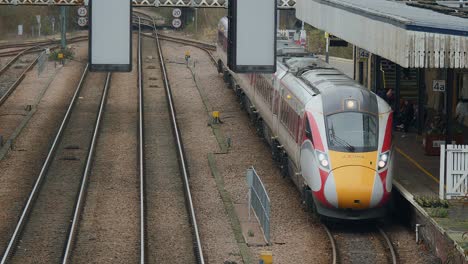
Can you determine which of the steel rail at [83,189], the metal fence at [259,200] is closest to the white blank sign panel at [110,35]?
the steel rail at [83,189]

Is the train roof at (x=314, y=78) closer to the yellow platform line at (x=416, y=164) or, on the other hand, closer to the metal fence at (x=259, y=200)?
the metal fence at (x=259, y=200)

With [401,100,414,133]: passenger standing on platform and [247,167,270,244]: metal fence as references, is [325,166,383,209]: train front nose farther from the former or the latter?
[401,100,414,133]: passenger standing on platform

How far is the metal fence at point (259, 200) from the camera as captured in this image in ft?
72.4

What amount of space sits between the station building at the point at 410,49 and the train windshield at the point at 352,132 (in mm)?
1347

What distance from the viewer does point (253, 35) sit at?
80.7 ft

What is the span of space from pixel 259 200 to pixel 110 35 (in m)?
4.59

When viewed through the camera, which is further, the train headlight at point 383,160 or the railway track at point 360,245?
the train headlight at point 383,160

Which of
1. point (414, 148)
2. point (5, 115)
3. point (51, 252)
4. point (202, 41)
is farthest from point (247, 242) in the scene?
point (202, 41)

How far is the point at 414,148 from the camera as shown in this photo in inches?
1168

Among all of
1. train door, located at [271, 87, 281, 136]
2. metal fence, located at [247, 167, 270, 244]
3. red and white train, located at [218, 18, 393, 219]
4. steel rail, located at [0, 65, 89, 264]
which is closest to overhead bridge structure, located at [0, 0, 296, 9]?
steel rail, located at [0, 65, 89, 264]

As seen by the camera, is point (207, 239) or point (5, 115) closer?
point (207, 239)

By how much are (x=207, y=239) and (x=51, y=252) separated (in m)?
3.03

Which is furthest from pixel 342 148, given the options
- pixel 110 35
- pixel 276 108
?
pixel 276 108

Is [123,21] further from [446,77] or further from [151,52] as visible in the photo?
[151,52]
